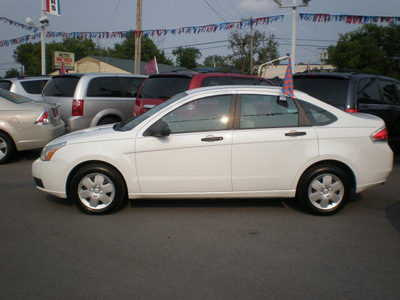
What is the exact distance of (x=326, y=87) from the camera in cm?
728

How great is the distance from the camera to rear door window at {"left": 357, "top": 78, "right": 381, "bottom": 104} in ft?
24.4

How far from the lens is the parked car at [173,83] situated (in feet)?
25.5

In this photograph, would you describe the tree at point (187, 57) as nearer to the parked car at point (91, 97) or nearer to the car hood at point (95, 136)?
the parked car at point (91, 97)

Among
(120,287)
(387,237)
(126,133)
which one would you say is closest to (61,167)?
(126,133)

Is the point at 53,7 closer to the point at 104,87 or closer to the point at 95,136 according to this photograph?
the point at 104,87

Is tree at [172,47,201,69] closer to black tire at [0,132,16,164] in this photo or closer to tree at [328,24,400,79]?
tree at [328,24,400,79]

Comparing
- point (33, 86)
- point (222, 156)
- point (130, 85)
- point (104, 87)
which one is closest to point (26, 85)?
point (33, 86)

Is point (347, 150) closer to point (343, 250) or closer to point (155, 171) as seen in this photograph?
point (343, 250)

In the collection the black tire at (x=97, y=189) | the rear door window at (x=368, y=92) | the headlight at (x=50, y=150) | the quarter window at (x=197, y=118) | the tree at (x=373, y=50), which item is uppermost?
the tree at (x=373, y=50)

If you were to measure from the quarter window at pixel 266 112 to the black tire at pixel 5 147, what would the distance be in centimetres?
542

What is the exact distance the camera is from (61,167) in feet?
15.7

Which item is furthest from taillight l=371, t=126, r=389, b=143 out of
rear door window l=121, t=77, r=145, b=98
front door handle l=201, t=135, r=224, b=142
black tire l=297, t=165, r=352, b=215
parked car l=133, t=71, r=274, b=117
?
rear door window l=121, t=77, r=145, b=98

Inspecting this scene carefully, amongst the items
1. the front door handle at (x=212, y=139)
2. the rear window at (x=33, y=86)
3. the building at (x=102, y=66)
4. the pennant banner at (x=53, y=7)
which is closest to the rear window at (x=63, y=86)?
the rear window at (x=33, y=86)

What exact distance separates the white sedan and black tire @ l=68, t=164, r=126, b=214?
0.04 ft
